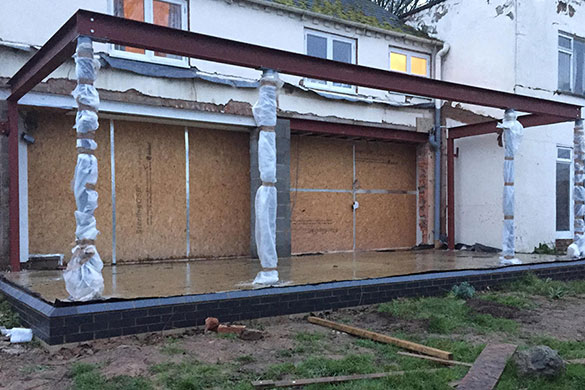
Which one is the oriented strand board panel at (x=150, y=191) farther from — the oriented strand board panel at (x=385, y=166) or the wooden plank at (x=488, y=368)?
the wooden plank at (x=488, y=368)

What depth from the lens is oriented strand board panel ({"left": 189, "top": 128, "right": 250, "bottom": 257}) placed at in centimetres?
991

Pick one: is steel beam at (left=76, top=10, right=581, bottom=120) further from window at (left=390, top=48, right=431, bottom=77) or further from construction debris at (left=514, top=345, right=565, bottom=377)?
construction debris at (left=514, top=345, right=565, bottom=377)

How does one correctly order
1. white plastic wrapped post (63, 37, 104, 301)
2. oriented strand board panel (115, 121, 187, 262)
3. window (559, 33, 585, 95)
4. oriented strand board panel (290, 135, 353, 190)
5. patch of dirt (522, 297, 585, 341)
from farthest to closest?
1. window (559, 33, 585, 95)
2. oriented strand board panel (290, 135, 353, 190)
3. oriented strand board panel (115, 121, 187, 262)
4. patch of dirt (522, 297, 585, 341)
5. white plastic wrapped post (63, 37, 104, 301)

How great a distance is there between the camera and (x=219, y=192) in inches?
400

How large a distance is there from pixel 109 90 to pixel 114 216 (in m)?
2.16

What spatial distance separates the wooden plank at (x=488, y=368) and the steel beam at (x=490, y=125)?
674 centimetres

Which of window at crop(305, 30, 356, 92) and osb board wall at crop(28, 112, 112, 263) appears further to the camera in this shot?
window at crop(305, 30, 356, 92)

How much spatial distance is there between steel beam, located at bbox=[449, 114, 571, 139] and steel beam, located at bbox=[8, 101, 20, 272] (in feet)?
30.0

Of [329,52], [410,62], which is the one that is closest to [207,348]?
[329,52]

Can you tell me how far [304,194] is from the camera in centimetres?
1123

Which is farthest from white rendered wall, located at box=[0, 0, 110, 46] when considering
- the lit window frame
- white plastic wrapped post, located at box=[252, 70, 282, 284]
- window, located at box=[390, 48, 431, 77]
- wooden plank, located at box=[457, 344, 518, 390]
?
wooden plank, located at box=[457, 344, 518, 390]

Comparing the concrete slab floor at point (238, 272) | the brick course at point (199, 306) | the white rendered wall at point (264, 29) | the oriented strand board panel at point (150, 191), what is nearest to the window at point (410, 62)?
the white rendered wall at point (264, 29)

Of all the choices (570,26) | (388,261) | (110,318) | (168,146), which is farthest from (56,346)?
(570,26)

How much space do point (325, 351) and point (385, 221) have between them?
25.5 feet
